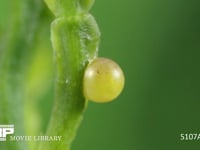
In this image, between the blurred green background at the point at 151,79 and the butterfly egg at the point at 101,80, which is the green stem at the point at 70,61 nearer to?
the butterfly egg at the point at 101,80

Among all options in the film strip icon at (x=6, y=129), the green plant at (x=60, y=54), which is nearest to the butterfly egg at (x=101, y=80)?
the green plant at (x=60, y=54)

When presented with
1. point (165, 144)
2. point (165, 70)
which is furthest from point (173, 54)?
point (165, 144)

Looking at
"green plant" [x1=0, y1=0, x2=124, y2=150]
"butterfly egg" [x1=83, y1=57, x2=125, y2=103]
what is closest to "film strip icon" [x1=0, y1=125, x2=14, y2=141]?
"green plant" [x1=0, y1=0, x2=124, y2=150]

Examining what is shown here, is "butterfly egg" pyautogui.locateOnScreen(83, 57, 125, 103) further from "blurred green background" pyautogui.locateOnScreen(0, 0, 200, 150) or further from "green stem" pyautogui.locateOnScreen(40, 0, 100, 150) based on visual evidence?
"blurred green background" pyautogui.locateOnScreen(0, 0, 200, 150)

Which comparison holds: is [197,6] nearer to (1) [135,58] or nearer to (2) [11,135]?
(1) [135,58]

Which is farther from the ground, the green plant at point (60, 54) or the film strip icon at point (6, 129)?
the green plant at point (60, 54)

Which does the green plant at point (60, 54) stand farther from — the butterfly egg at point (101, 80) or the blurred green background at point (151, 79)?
the blurred green background at point (151, 79)

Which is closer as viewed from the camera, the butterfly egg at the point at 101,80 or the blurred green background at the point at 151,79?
the butterfly egg at the point at 101,80
